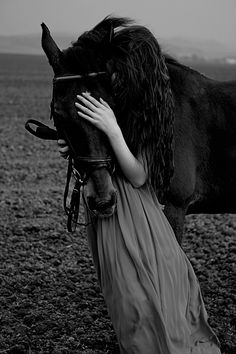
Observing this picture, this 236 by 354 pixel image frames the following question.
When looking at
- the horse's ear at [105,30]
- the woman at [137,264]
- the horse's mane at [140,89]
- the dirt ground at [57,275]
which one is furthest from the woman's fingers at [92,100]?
the dirt ground at [57,275]

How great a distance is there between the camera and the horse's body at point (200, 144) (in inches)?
128

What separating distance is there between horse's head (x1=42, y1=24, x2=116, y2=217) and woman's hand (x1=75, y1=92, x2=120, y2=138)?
0.04 m

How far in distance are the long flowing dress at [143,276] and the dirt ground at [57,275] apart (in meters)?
0.81

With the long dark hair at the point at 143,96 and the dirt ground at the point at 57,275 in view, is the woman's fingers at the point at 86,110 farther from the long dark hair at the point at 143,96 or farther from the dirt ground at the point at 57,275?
the dirt ground at the point at 57,275

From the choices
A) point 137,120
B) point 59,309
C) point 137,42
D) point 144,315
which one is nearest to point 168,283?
point 144,315

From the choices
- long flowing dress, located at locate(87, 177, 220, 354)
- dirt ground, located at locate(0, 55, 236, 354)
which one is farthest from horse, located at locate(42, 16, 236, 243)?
dirt ground, located at locate(0, 55, 236, 354)

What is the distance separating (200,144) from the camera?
132 inches

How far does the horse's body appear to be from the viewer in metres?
3.25

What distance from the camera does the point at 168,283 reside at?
8.77ft

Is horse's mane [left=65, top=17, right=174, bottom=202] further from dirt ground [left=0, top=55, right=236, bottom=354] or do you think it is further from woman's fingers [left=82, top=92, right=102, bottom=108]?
dirt ground [left=0, top=55, right=236, bottom=354]

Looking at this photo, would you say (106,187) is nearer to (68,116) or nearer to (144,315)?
(68,116)

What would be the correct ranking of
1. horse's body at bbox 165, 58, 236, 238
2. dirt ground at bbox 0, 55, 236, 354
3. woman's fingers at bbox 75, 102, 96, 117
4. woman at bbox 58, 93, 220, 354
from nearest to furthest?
woman's fingers at bbox 75, 102, 96, 117 → woman at bbox 58, 93, 220, 354 → horse's body at bbox 165, 58, 236, 238 → dirt ground at bbox 0, 55, 236, 354

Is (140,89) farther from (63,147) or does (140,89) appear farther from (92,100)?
(63,147)

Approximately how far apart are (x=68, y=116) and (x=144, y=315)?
105 cm
